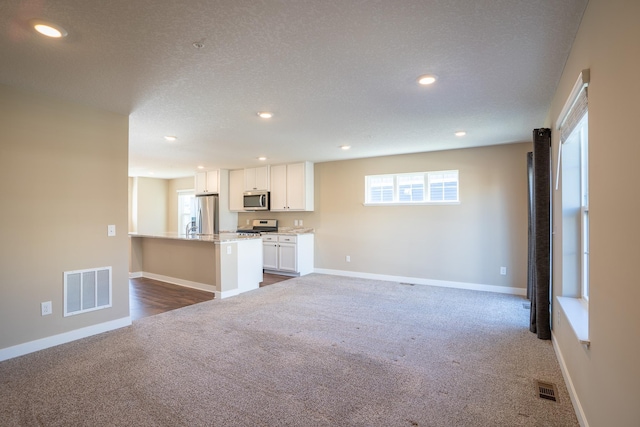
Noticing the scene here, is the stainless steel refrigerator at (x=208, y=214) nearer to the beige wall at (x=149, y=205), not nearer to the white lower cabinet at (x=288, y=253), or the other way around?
the white lower cabinet at (x=288, y=253)

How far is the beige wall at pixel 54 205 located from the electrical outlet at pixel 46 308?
0.04 m

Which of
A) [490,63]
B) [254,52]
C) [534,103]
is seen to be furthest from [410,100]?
[254,52]

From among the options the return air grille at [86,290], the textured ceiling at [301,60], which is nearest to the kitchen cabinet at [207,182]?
the textured ceiling at [301,60]

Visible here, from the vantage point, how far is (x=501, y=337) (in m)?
3.31

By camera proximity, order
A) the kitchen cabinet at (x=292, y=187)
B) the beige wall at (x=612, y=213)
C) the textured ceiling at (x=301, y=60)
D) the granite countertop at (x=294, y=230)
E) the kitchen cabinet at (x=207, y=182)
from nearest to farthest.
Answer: the beige wall at (x=612, y=213) < the textured ceiling at (x=301, y=60) < the kitchen cabinet at (x=292, y=187) < the granite countertop at (x=294, y=230) < the kitchen cabinet at (x=207, y=182)

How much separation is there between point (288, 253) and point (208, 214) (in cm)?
262

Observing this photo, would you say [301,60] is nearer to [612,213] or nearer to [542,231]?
[612,213]

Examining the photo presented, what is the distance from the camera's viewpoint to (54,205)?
3141 millimetres

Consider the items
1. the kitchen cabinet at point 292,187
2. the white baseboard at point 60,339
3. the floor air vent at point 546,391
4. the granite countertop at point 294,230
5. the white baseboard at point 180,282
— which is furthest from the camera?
the granite countertop at point 294,230

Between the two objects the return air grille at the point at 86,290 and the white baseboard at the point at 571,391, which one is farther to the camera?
the return air grille at the point at 86,290

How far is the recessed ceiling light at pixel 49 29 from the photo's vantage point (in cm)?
191

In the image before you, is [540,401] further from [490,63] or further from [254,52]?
[254,52]

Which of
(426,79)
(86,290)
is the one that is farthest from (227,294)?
(426,79)

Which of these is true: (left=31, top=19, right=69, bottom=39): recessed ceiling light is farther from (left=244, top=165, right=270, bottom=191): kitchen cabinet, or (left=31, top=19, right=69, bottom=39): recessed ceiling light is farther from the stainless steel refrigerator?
the stainless steel refrigerator
